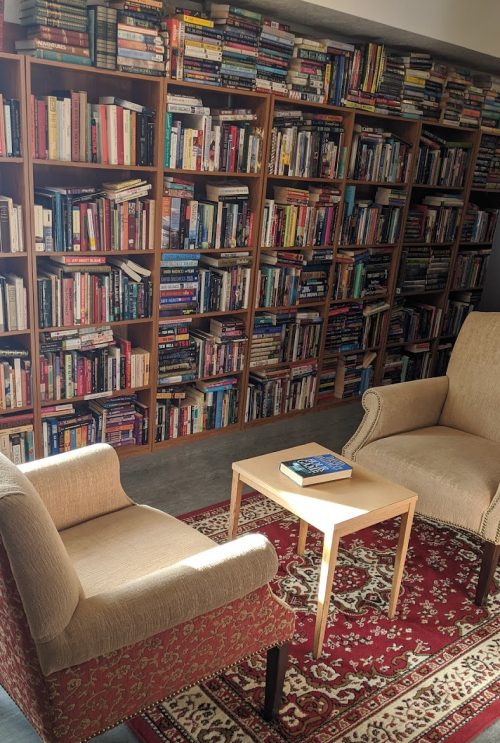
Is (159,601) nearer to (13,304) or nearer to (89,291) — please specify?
(13,304)

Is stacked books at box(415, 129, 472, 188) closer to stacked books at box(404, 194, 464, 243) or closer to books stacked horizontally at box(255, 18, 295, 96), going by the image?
stacked books at box(404, 194, 464, 243)

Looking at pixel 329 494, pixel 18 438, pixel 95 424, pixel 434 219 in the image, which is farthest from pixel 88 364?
pixel 434 219

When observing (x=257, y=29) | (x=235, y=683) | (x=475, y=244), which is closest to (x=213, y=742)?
(x=235, y=683)

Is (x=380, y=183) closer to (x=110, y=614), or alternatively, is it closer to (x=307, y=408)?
(x=307, y=408)

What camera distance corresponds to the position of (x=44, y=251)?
9.57ft

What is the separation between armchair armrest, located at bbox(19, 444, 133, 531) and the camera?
1961 mm

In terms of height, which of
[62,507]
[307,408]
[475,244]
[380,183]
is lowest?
[307,408]

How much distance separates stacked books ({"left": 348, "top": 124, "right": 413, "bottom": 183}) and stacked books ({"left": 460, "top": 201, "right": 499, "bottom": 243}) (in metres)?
0.84

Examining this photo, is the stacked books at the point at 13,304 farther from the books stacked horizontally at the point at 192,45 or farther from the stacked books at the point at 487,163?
the stacked books at the point at 487,163

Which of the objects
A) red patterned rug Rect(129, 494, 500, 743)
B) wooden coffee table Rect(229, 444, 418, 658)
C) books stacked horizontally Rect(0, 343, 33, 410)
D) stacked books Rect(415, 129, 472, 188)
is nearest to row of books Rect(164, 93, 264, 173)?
books stacked horizontally Rect(0, 343, 33, 410)

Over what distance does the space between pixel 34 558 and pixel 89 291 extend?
1988mm

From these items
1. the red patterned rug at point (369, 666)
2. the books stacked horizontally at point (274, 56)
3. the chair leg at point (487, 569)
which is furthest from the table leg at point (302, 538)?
the books stacked horizontally at point (274, 56)

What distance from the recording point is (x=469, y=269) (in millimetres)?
5027

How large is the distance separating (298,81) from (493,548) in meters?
2.55
